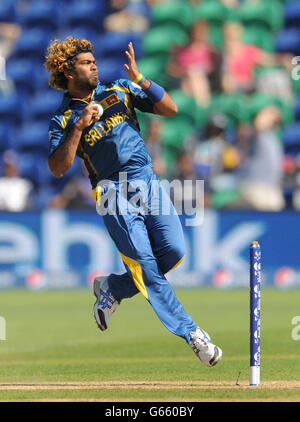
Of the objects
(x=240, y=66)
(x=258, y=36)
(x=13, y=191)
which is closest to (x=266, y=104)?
(x=240, y=66)

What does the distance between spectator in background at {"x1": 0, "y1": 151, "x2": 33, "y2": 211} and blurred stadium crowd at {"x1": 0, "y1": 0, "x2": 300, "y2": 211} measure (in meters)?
0.02

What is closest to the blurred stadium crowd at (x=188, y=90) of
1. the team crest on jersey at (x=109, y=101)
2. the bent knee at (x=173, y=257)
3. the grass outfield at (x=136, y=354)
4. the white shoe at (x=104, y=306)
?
the grass outfield at (x=136, y=354)

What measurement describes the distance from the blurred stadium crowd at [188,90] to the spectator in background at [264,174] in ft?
0.06

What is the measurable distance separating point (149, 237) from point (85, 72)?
1.30m

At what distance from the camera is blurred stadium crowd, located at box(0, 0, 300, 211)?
1678 centimetres

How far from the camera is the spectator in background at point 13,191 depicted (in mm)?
16719

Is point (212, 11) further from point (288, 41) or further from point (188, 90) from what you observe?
point (188, 90)

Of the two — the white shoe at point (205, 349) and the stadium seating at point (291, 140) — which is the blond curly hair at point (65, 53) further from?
the stadium seating at point (291, 140)

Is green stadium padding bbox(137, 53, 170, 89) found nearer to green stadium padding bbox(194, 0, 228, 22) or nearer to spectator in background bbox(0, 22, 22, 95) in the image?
green stadium padding bbox(194, 0, 228, 22)

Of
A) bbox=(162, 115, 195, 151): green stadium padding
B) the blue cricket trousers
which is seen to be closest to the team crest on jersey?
the blue cricket trousers

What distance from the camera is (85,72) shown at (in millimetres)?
6383
